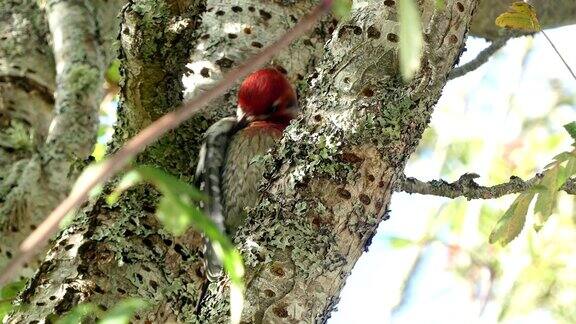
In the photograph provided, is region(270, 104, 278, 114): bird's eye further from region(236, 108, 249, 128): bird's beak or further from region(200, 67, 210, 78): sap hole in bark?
region(200, 67, 210, 78): sap hole in bark

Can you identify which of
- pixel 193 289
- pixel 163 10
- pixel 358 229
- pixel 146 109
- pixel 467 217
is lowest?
pixel 358 229

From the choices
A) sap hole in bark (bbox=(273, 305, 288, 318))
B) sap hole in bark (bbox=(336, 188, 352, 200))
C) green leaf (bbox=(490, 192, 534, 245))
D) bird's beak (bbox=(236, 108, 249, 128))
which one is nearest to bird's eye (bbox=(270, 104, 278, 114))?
bird's beak (bbox=(236, 108, 249, 128))

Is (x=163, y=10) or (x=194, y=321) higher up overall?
(x=163, y=10)

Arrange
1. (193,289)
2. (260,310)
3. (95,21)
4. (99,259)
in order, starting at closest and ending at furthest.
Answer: (260,310), (99,259), (193,289), (95,21)

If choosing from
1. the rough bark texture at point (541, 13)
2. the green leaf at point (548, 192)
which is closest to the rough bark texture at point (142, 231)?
the green leaf at point (548, 192)

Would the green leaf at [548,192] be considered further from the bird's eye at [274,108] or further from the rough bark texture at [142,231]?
the bird's eye at [274,108]

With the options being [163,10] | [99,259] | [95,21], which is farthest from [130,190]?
[95,21]

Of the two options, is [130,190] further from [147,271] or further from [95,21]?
[95,21]
